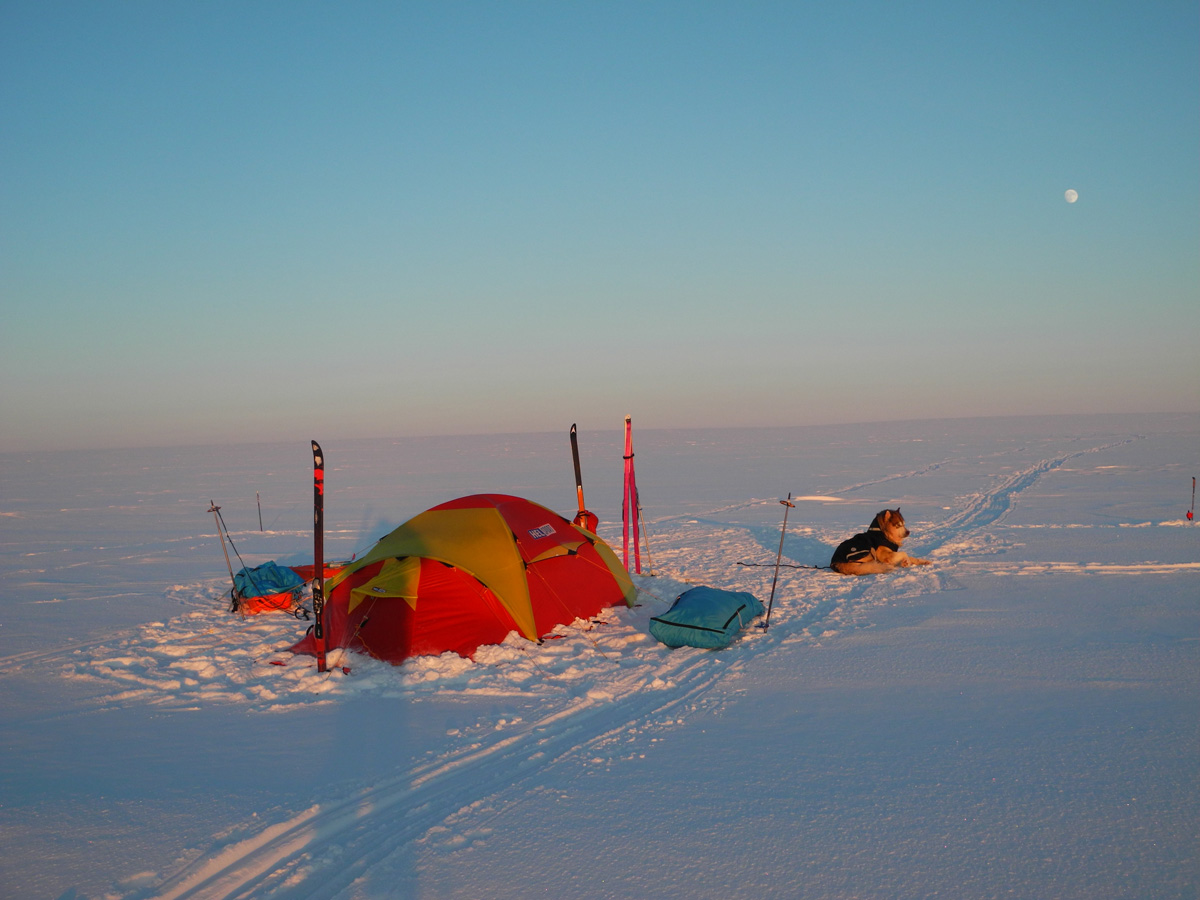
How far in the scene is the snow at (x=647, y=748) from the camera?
4.01 metres

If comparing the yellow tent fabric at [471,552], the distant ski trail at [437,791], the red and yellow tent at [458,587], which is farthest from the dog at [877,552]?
the yellow tent fabric at [471,552]

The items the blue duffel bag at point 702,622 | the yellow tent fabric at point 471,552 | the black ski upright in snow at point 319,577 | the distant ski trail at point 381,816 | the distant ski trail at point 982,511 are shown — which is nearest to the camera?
the distant ski trail at point 381,816

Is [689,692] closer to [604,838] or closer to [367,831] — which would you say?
[604,838]

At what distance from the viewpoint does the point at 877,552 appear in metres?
11.5

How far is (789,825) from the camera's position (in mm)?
4367

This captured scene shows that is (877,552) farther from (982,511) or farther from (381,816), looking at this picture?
(381,816)

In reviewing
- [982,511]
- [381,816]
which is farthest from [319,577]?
[982,511]

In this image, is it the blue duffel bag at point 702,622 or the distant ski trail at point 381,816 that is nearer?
the distant ski trail at point 381,816

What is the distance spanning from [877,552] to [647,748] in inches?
285

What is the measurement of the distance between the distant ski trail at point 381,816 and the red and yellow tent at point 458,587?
209 cm

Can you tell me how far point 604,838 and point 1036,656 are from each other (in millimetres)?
5258

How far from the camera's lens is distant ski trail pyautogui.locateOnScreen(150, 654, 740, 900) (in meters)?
3.99

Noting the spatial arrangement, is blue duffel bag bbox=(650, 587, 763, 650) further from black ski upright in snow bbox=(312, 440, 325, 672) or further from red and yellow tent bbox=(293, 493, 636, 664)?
black ski upright in snow bbox=(312, 440, 325, 672)

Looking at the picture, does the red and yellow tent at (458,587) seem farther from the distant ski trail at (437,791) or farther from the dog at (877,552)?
the dog at (877,552)
